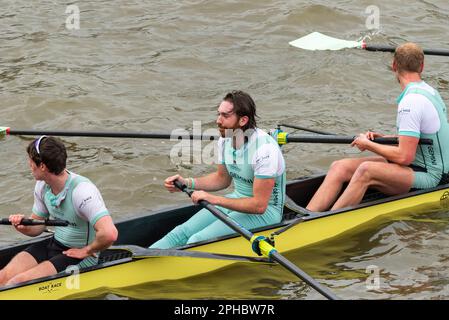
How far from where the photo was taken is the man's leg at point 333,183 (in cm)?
978

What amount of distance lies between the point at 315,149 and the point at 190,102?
2399mm

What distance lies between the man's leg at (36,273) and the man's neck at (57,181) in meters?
0.68

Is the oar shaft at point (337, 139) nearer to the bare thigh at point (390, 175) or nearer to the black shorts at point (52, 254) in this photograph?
the bare thigh at point (390, 175)

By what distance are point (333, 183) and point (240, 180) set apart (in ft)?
4.24

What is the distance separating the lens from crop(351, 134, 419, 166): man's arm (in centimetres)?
946

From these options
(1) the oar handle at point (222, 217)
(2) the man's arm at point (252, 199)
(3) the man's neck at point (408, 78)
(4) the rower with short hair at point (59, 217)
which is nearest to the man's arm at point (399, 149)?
(3) the man's neck at point (408, 78)

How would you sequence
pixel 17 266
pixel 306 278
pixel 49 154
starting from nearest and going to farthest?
pixel 306 278 → pixel 49 154 → pixel 17 266

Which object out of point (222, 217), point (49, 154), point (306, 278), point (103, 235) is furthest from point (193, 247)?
point (49, 154)

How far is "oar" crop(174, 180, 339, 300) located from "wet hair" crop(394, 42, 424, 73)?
2.54 m

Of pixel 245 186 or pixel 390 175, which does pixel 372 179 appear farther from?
pixel 245 186

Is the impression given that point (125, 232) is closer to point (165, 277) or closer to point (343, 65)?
point (165, 277)

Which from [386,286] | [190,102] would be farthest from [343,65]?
[386,286]

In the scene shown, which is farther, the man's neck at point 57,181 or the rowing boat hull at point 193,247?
the rowing boat hull at point 193,247

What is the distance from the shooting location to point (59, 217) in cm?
823
